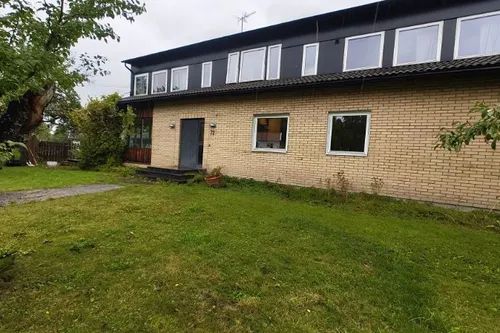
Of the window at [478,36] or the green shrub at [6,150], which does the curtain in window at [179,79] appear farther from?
the green shrub at [6,150]

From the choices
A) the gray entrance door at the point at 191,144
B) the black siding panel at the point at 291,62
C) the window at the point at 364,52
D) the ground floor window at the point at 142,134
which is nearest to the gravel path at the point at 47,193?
the gray entrance door at the point at 191,144

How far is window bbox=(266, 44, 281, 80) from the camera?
1204cm

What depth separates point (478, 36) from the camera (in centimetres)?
849

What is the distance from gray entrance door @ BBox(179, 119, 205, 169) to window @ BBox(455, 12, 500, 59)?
9285 mm

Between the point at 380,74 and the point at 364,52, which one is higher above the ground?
the point at 364,52

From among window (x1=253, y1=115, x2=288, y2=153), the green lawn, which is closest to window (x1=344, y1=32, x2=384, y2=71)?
window (x1=253, y1=115, x2=288, y2=153)

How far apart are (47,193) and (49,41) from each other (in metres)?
6.75

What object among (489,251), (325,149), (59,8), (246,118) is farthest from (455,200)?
(59,8)

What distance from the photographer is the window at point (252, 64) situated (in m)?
12.6

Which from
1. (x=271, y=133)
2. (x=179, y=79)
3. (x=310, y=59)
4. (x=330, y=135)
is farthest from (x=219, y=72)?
(x=330, y=135)

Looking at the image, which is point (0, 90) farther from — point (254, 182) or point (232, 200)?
point (254, 182)

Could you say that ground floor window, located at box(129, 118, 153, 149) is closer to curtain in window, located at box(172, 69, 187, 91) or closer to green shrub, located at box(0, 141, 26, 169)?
curtain in window, located at box(172, 69, 187, 91)

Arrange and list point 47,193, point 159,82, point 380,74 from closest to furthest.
Result: 1. point 380,74
2. point 47,193
3. point 159,82

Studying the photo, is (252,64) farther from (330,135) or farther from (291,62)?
(330,135)
